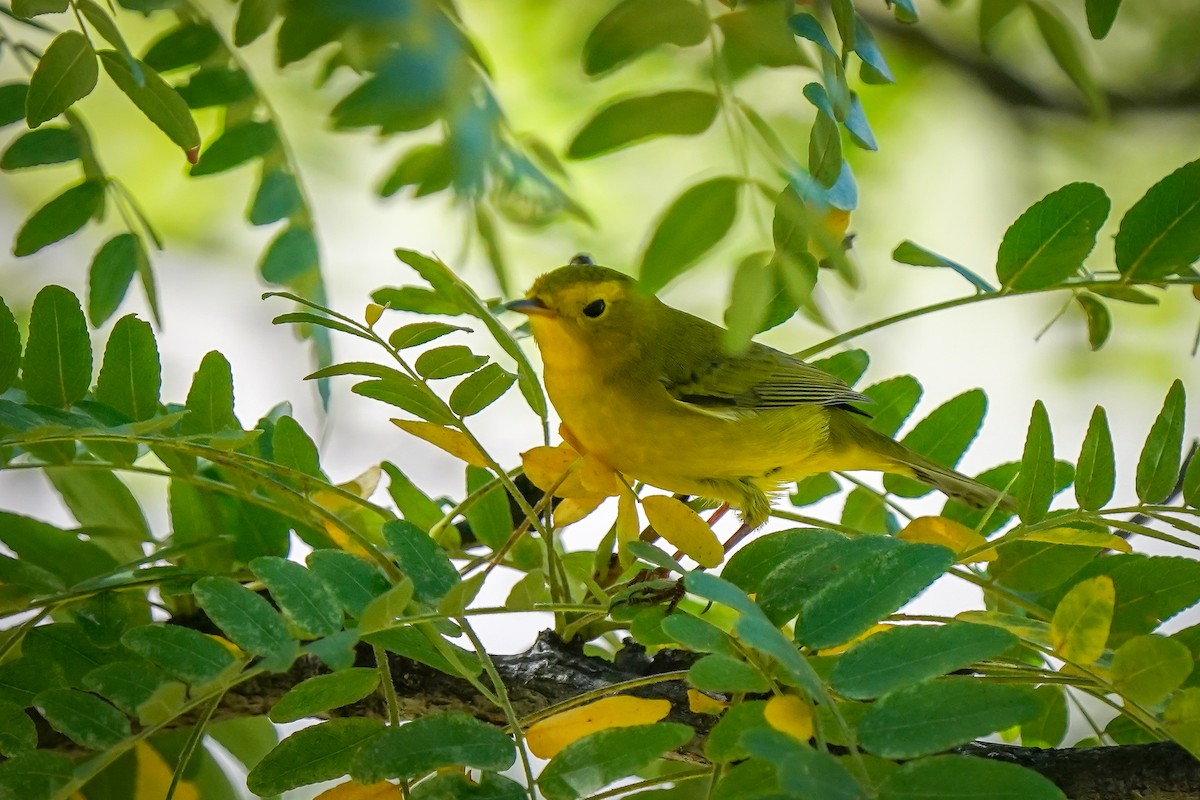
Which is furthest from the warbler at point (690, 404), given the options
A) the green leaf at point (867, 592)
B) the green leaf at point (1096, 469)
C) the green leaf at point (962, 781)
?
the green leaf at point (962, 781)

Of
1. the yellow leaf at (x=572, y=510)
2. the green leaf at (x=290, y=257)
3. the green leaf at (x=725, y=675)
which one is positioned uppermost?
the green leaf at (x=290, y=257)

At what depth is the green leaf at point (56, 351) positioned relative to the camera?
1.12 metres

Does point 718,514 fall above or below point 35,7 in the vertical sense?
below

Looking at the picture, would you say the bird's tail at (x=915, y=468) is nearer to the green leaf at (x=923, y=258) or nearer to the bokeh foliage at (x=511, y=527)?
the bokeh foliage at (x=511, y=527)

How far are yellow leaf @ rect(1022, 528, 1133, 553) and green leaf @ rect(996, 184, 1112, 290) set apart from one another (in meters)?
0.30

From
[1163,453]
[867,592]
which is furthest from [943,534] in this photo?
[867,592]

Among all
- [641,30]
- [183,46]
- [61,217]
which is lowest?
[641,30]

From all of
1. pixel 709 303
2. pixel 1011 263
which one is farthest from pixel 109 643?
pixel 709 303

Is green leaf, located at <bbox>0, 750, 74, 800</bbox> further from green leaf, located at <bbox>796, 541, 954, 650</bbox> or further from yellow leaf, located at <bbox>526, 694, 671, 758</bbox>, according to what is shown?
green leaf, located at <bbox>796, 541, 954, 650</bbox>

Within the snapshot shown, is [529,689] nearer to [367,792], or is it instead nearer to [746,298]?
[367,792]

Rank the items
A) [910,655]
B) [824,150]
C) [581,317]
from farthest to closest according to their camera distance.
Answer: [581,317], [824,150], [910,655]

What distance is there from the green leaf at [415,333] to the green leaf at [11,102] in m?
0.56

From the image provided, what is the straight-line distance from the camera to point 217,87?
1447mm

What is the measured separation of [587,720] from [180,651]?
0.35 m
